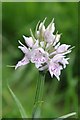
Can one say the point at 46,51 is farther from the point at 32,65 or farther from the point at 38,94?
the point at 32,65

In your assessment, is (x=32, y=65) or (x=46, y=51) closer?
(x=46, y=51)

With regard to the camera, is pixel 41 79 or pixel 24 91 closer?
pixel 41 79

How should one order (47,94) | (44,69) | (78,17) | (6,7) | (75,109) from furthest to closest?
(6,7) < (78,17) < (47,94) < (75,109) < (44,69)

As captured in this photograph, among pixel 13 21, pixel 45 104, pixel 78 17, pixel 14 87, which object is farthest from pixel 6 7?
pixel 45 104

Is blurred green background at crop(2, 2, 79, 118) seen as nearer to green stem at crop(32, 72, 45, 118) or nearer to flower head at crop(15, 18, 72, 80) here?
green stem at crop(32, 72, 45, 118)

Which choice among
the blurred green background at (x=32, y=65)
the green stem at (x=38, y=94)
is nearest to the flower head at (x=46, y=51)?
the green stem at (x=38, y=94)

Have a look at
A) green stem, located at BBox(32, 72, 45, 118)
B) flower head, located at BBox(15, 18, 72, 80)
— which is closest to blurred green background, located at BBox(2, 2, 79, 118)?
green stem, located at BBox(32, 72, 45, 118)

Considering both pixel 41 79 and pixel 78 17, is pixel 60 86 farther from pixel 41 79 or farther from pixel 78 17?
pixel 41 79

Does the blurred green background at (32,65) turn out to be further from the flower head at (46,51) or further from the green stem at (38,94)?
the flower head at (46,51)

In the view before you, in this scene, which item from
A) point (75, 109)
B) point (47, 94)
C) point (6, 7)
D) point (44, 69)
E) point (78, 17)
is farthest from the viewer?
point (6, 7)

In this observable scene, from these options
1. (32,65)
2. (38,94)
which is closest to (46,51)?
(38,94)
